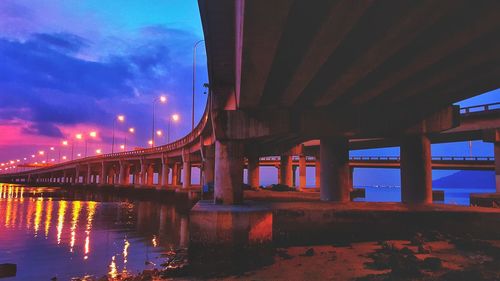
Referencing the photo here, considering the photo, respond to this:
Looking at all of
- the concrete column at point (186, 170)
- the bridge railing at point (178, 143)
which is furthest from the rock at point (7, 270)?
the concrete column at point (186, 170)

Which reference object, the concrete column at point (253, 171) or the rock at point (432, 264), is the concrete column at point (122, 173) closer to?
the concrete column at point (253, 171)

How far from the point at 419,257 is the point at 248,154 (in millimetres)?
41019

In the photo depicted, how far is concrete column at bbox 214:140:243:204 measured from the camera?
21.5 metres

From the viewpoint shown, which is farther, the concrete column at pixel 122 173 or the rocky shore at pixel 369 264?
the concrete column at pixel 122 173

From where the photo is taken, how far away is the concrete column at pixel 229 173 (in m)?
21.5

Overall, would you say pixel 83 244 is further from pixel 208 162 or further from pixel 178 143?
pixel 178 143

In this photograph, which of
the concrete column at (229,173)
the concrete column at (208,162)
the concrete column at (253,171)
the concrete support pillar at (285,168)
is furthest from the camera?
the concrete support pillar at (285,168)

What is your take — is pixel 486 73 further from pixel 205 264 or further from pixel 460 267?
pixel 205 264

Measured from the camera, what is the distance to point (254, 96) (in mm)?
19609

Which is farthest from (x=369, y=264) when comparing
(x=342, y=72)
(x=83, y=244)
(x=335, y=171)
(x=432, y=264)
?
(x=83, y=244)

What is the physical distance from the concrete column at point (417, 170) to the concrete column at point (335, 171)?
4.33 m

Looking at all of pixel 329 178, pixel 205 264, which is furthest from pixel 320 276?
pixel 329 178

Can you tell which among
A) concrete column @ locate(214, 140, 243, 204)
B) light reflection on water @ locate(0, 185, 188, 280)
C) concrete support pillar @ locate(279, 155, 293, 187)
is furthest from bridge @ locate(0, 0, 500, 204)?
concrete support pillar @ locate(279, 155, 293, 187)

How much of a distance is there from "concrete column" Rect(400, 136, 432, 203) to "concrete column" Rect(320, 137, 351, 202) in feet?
14.2
